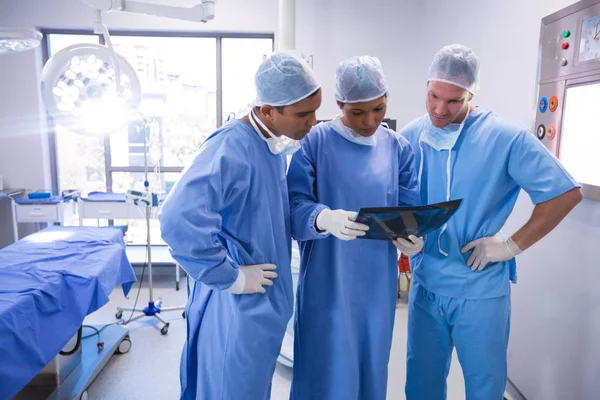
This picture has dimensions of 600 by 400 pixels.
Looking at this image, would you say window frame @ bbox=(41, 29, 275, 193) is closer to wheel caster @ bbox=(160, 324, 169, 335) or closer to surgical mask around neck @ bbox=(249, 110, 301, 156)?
wheel caster @ bbox=(160, 324, 169, 335)

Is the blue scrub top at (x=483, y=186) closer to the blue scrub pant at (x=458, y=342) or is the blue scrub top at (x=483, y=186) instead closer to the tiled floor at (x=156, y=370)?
the blue scrub pant at (x=458, y=342)

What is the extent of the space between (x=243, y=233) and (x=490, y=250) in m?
0.74

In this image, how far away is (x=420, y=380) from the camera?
1.43 meters

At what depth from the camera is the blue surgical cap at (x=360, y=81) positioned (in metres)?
1.18

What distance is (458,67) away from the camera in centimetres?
125

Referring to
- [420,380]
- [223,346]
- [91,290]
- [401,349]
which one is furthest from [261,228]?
[401,349]

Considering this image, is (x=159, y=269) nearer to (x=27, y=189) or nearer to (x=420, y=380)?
(x=27, y=189)

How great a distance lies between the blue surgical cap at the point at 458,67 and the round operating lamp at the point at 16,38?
1436 millimetres

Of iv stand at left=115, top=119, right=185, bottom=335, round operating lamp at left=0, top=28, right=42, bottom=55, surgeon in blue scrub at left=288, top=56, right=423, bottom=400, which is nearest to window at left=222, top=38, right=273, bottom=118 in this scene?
iv stand at left=115, top=119, right=185, bottom=335

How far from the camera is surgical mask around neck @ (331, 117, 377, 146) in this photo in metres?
1.26

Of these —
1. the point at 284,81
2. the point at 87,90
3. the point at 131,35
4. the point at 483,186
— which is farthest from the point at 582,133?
the point at 131,35

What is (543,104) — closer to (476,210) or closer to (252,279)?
(476,210)

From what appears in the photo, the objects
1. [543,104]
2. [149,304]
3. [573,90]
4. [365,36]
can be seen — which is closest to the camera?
[573,90]

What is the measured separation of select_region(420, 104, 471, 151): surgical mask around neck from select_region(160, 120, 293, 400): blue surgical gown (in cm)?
52
